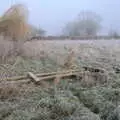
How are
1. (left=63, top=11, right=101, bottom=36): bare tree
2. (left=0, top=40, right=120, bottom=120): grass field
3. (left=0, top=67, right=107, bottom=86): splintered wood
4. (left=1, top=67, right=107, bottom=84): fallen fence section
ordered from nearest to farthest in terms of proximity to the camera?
(left=0, top=40, right=120, bottom=120): grass field < (left=0, top=67, right=107, bottom=86): splintered wood < (left=1, top=67, right=107, bottom=84): fallen fence section < (left=63, top=11, right=101, bottom=36): bare tree

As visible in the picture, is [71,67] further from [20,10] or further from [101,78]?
[20,10]

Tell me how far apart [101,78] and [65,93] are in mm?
1714

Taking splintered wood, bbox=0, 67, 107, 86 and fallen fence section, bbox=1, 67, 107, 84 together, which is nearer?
splintered wood, bbox=0, 67, 107, 86

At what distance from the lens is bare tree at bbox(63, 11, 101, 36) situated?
54.0ft

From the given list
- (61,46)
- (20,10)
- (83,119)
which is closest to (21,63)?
(20,10)

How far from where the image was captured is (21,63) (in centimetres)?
821

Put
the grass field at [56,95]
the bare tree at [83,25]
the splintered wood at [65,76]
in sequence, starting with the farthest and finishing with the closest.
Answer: the bare tree at [83,25], the splintered wood at [65,76], the grass field at [56,95]

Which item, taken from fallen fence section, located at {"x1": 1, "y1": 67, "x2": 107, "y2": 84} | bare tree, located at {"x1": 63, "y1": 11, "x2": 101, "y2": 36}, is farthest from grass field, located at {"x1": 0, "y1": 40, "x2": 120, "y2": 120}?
bare tree, located at {"x1": 63, "y1": 11, "x2": 101, "y2": 36}

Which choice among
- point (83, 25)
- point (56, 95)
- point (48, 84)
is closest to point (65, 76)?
point (48, 84)

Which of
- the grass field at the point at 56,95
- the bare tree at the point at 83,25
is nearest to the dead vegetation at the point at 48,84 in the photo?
the grass field at the point at 56,95

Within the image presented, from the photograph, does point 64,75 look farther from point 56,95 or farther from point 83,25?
point 83,25

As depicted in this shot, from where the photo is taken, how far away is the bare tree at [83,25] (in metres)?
16.5

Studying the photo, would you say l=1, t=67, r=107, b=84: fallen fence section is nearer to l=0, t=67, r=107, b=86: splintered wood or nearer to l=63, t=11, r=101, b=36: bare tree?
l=0, t=67, r=107, b=86: splintered wood

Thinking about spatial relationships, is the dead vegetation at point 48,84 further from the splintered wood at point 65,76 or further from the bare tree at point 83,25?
the bare tree at point 83,25
